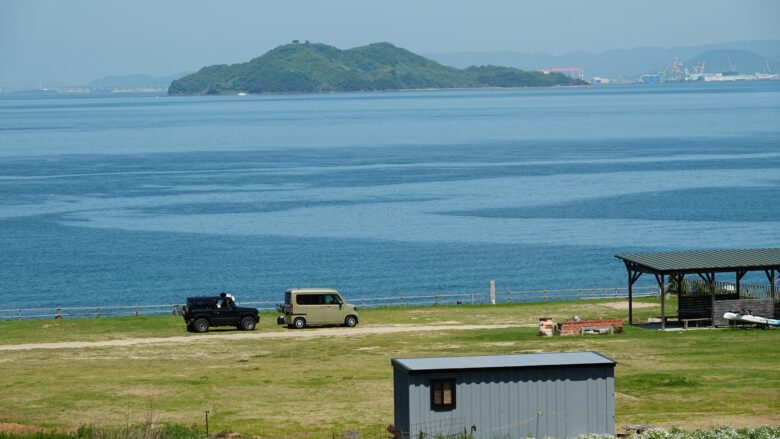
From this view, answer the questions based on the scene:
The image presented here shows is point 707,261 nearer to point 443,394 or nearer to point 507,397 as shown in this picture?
point 507,397

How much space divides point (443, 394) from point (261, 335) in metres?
23.9

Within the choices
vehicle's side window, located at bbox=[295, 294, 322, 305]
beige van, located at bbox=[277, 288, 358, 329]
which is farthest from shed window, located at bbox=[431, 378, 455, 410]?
vehicle's side window, located at bbox=[295, 294, 322, 305]

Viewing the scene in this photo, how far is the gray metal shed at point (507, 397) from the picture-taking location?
29.6 m

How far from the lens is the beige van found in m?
54.5

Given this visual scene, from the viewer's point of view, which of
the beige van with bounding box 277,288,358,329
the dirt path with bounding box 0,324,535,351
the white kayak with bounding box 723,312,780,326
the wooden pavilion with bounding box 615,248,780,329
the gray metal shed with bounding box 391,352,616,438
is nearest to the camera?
the gray metal shed with bounding box 391,352,616,438

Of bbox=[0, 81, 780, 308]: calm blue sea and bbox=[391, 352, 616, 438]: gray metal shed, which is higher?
bbox=[391, 352, 616, 438]: gray metal shed

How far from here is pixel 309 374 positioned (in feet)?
138

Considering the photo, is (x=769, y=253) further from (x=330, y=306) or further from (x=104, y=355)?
(x=104, y=355)

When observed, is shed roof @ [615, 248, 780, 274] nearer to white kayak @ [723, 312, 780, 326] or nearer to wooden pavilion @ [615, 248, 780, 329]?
wooden pavilion @ [615, 248, 780, 329]

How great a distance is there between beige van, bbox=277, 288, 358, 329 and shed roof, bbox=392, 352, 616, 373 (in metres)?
23.8

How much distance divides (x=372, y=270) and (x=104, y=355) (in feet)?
166

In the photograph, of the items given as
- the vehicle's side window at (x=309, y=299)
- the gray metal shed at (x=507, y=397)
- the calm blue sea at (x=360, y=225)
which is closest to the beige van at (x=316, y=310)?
the vehicle's side window at (x=309, y=299)

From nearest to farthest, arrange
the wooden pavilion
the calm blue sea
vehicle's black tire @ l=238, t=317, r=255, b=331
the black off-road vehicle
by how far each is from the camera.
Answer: the wooden pavilion → the black off-road vehicle → vehicle's black tire @ l=238, t=317, r=255, b=331 → the calm blue sea

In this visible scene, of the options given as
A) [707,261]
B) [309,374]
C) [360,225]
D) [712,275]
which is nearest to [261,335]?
[309,374]
